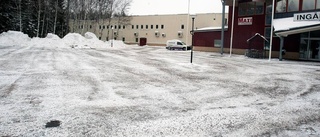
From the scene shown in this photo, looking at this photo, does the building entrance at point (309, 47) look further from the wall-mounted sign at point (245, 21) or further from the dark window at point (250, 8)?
the wall-mounted sign at point (245, 21)

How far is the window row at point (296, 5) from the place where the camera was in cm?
2457

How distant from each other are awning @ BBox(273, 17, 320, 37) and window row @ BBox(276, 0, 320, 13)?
3.60 ft

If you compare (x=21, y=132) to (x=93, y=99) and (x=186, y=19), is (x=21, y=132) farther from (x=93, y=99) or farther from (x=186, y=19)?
(x=186, y=19)

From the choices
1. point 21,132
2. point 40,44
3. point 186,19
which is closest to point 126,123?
point 21,132

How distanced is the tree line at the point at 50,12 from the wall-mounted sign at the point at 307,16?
38718 mm

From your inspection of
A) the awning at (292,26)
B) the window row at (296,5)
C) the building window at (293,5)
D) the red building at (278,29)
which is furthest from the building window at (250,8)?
the awning at (292,26)

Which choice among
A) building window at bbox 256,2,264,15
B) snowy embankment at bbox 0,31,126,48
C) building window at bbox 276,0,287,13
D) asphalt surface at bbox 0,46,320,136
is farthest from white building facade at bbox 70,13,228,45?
asphalt surface at bbox 0,46,320,136

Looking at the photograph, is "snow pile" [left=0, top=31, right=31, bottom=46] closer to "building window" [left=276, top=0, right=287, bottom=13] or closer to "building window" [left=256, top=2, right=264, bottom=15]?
"building window" [left=256, top=2, right=264, bottom=15]

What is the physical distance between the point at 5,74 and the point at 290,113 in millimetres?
11031

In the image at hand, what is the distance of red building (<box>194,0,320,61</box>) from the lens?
24.2 meters

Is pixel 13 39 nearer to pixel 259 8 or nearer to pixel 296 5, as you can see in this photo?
pixel 259 8

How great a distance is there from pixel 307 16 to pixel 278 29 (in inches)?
111

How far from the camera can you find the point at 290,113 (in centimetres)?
690

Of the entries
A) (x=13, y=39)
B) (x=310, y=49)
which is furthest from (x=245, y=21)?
(x=13, y=39)
